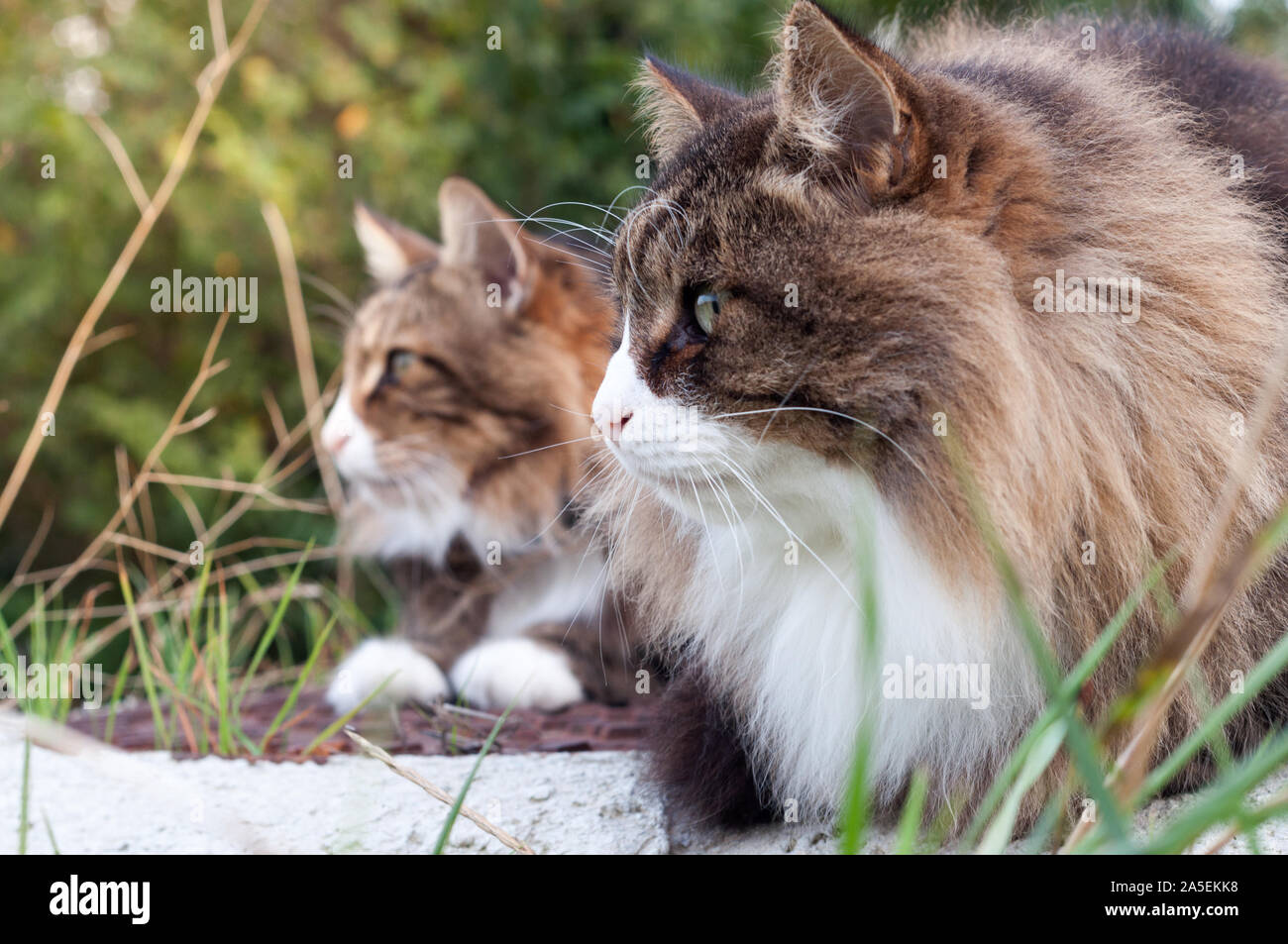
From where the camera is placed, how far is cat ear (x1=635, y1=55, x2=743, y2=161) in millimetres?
2176

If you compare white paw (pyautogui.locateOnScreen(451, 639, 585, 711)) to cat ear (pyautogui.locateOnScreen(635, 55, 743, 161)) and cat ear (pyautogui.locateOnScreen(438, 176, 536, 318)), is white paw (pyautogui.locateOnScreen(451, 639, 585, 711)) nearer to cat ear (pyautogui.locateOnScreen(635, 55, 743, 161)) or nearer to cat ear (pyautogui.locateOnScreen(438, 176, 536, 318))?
cat ear (pyautogui.locateOnScreen(438, 176, 536, 318))

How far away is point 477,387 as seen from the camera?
3322 millimetres

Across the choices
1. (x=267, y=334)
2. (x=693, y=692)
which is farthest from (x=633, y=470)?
(x=267, y=334)

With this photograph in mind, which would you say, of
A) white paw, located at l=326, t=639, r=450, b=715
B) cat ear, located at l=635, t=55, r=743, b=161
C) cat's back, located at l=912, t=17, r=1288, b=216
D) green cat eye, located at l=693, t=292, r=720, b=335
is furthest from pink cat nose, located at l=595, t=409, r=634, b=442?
white paw, located at l=326, t=639, r=450, b=715

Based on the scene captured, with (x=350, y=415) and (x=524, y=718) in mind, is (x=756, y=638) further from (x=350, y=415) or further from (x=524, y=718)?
(x=350, y=415)

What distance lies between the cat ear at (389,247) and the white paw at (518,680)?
56.0 inches

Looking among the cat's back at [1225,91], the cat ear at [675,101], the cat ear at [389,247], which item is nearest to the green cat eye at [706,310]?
the cat ear at [675,101]

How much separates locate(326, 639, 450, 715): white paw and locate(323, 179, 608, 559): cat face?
46cm

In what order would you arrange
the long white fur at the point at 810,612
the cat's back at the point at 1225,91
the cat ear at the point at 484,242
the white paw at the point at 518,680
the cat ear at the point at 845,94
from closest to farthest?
1. the cat ear at the point at 845,94
2. the long white fur at the point at 810,612
3. the cat's back at the point at 1225,91
4. the white paw at the point at 518,680
5. the cat ear at the point at 484,242

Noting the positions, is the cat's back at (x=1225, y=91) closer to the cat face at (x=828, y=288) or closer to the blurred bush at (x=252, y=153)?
the cat face at (x=828, y=288)

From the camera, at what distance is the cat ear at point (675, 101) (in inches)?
85.7

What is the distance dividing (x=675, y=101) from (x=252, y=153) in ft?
9.39

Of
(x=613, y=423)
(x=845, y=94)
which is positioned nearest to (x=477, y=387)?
(x=613, y=423)
